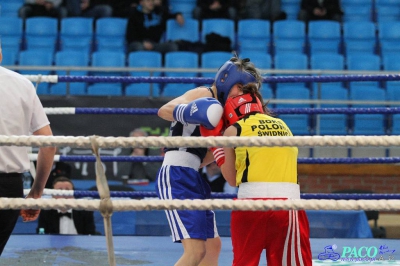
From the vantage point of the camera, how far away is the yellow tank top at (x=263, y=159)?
111 inches

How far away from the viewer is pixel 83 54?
9.23 meters

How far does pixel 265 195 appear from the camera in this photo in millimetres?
2814

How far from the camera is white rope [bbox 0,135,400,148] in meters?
2.24

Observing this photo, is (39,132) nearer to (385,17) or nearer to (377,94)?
(377,94)

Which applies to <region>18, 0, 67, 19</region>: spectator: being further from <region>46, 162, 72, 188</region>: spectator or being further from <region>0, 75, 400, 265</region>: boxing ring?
<region>0, 75, 400, 265</region>: boxing ring

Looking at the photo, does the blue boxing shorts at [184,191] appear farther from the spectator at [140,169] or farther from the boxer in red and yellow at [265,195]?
the spectator at [140,169]

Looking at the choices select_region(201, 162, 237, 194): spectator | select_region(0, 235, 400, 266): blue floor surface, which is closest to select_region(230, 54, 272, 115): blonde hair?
select_region(0, 235, 400, 266): blue floor surface

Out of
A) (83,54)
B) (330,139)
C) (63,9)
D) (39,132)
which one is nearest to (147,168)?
(83,54)

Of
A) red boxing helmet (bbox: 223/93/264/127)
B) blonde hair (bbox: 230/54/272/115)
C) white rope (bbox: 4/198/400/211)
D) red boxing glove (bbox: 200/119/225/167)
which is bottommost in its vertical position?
white rope (bbox: 4/198/400/211)

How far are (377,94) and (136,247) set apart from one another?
4.87 meters

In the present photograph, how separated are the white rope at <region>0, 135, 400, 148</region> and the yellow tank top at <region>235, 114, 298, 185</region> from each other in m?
0.56

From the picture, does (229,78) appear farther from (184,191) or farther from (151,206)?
(151,206)

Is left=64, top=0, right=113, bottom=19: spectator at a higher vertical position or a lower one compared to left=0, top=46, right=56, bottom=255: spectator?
higher

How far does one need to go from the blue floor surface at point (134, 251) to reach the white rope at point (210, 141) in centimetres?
194
